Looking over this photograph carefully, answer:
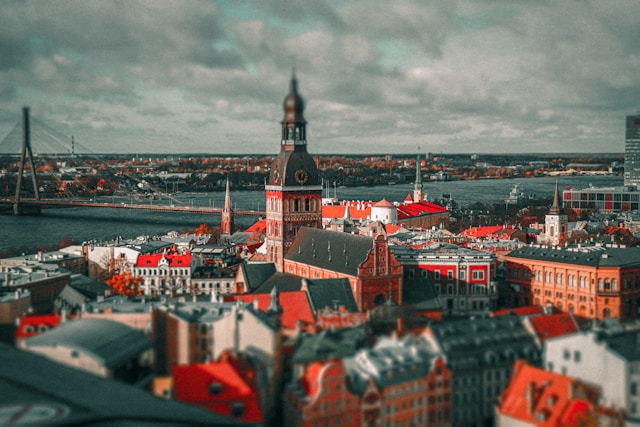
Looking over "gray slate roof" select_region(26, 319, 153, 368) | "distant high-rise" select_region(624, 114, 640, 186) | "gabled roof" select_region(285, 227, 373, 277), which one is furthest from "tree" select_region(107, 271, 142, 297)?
"distant high-rise" select_region(624, 114, 640, 186)

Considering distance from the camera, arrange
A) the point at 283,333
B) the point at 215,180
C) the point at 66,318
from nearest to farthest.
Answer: the point at 283,333 → the point at 66,318 → the point at 215,180

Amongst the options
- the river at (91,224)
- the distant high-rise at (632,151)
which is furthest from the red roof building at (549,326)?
the distant high-rise at (632,151)

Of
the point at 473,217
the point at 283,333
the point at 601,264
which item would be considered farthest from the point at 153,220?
the point at 283,333

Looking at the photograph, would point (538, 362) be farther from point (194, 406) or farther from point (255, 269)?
point (255, 269)

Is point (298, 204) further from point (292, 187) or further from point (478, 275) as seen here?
point (478, 275)

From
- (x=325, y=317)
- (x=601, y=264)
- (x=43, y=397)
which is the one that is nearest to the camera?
(x=43, y=397)

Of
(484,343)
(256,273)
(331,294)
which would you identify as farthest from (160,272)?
(484,343)

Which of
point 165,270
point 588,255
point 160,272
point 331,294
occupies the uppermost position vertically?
point 588,255
